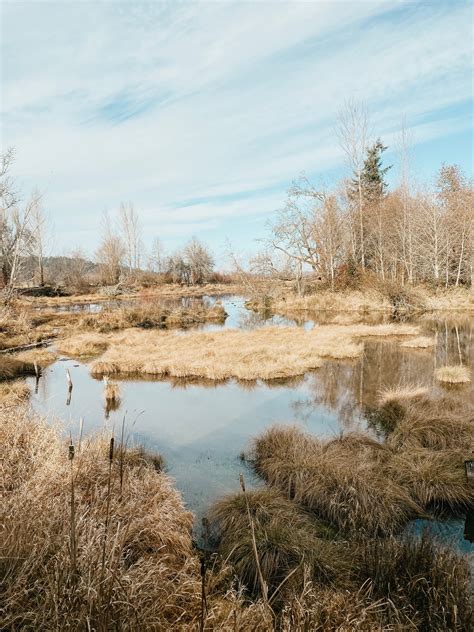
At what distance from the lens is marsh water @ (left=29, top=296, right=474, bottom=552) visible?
686cm

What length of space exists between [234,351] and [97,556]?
1284 cm

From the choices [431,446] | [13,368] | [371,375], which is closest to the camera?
[431,446]

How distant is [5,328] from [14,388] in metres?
10.6

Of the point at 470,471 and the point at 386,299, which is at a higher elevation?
the point at 386,299

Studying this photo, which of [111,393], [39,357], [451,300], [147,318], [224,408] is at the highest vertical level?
[451,300]

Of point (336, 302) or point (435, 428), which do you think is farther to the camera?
point (336, 302)

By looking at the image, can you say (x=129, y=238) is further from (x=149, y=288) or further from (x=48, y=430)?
(x=48, y=430)

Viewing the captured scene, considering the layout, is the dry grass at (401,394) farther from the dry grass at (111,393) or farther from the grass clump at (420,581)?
the dry grass at (111,393)

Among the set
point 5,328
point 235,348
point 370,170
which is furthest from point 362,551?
point 370,170

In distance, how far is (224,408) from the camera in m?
10.4

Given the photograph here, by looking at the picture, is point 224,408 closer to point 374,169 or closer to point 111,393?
point 111,393

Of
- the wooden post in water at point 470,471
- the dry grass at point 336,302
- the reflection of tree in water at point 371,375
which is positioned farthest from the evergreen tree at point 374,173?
the wooden post in water at point 470,471

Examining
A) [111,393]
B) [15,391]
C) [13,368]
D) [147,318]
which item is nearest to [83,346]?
[13,368]

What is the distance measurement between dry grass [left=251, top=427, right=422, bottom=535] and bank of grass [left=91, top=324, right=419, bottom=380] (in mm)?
5862
